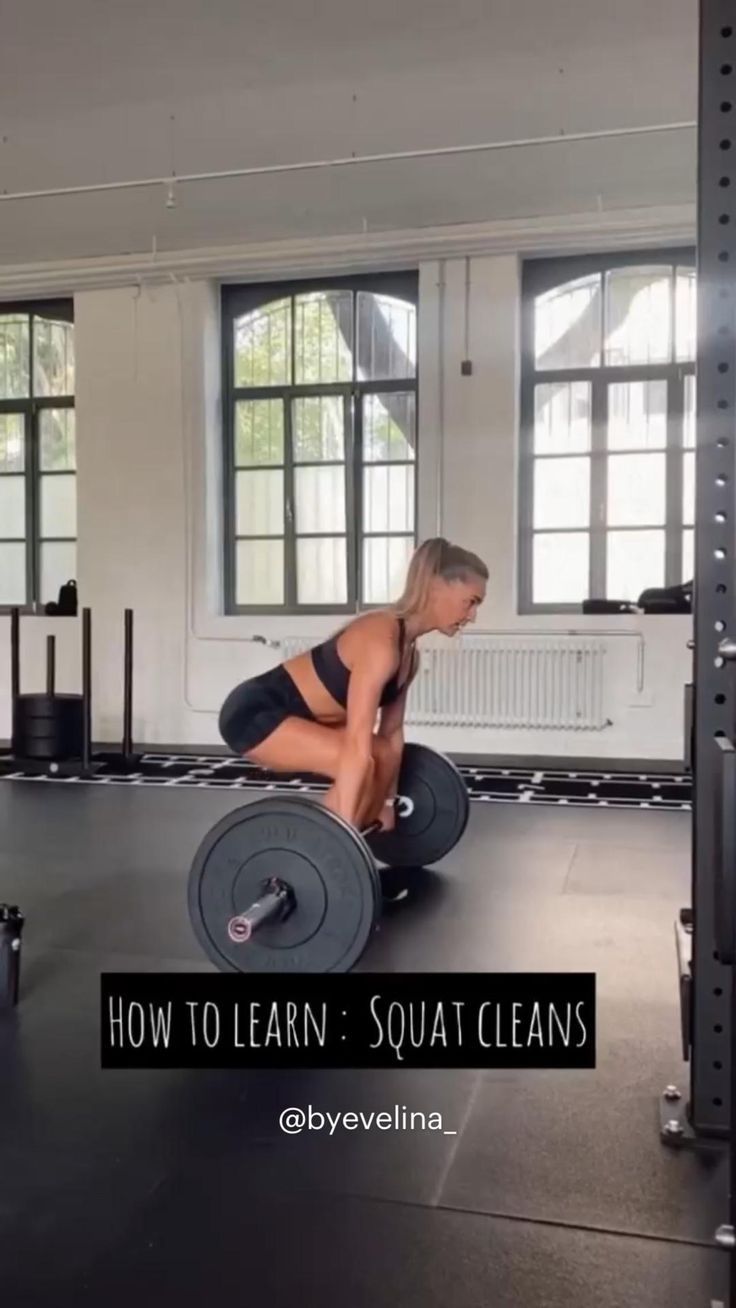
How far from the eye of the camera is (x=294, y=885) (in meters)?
2.07

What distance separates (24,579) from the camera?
21.7 feet

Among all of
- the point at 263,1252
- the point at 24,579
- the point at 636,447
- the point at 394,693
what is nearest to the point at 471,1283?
the point at 263,1252

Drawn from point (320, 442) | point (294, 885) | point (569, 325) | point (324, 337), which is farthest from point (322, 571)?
point (294, 885)

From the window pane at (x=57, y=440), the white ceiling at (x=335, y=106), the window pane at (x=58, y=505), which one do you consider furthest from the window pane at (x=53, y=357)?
the white ceiling at (x=335, y=106)

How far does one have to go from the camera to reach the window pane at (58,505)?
6.48 meters

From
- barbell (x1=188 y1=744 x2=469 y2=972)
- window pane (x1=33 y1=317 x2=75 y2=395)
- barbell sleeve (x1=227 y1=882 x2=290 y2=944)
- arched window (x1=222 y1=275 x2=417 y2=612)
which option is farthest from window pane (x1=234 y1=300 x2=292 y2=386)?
barbell sleeve (x1=227 y1=882 x2=290 y2=944)

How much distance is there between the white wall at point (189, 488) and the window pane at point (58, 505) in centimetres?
32

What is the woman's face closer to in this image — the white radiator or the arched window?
the white radiator

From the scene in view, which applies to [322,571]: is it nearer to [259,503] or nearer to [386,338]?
[259,503]

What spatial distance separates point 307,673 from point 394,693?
0.82ft

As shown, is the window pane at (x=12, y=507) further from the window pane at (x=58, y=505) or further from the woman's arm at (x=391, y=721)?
the woman's arm at (x=391, y=721)

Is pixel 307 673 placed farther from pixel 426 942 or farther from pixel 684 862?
pixel 684 862

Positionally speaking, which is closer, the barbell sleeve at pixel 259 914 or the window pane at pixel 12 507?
the barbell sleeve at pixel 259 914

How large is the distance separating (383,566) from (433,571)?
332 centimetres
